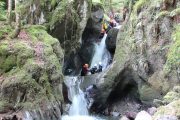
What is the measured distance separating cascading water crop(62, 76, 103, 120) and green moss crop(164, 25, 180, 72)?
5407mm

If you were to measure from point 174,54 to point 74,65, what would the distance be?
10952mm

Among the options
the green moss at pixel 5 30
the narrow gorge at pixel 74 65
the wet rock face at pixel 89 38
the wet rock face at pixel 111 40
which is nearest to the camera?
the narrow gorge at pixel 74 65

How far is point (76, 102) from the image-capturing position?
63.9 ft

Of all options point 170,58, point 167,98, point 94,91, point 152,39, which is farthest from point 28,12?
point 167,98

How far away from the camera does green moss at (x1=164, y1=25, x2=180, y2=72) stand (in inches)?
557

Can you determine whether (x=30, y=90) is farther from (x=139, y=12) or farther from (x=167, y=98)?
(x=139, y=12)

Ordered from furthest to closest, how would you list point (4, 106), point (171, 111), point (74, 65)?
point (74, 65)
point (4, 106)
point (171, 111)

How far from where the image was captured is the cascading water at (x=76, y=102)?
729 inches

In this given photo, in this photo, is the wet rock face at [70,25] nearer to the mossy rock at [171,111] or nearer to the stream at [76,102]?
the stream at [76,102]

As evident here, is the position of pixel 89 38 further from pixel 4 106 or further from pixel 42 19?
pixel 4 106

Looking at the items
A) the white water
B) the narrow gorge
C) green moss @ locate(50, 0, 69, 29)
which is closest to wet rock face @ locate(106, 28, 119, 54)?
the white water

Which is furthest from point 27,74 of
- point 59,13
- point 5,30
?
point 59,13

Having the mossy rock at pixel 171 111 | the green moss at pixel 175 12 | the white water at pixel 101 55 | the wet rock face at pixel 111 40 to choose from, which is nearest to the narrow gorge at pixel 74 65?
the green moss at pixel 175 12

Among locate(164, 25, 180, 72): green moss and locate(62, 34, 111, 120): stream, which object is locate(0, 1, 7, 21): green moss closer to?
locate(62, 34, 111, 120): stream
